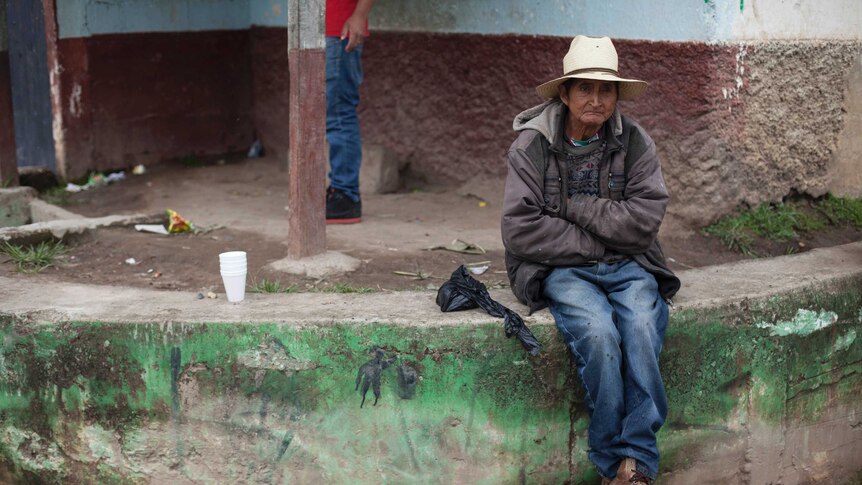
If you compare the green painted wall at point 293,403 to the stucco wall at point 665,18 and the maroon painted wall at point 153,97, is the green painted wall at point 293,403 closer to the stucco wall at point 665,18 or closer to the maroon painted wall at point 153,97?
the stucco wall at point 665,18

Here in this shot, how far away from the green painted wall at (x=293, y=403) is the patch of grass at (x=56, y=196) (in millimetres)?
2680

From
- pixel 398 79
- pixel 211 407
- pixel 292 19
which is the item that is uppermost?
pixel 292 19

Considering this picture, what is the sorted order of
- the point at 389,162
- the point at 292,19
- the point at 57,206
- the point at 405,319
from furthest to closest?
1. the point at 389,162
2. the point at 57,206
3. the point at 292,19
4. the point at 405,319

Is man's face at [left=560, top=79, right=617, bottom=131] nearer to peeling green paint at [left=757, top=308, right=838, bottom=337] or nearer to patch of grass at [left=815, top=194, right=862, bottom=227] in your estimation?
peeling green paint at [left=757, top=308, right=838, bottom=337]

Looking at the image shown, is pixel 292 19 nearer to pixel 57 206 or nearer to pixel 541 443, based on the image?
pixel 541 443

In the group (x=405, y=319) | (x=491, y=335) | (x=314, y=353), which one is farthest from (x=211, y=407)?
(x=491, y=335)

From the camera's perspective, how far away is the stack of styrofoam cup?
357 centimetres

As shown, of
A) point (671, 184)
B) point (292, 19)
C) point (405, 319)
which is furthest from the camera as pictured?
point (671, 184)

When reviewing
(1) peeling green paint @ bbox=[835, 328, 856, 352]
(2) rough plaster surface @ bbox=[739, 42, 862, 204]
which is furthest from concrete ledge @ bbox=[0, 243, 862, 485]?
(2) rough plaster surface @ bbox=[739, 42, 862, 204]

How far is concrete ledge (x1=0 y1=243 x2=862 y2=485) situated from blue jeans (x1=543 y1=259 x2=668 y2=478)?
134mm

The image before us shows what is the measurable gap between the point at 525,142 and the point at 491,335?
67 cm

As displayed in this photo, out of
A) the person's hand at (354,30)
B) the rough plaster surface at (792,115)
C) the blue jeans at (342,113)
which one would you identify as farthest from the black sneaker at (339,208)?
the rough plaster surface at (792,115)

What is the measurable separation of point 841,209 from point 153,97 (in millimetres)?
4462

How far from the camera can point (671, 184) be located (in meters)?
5.04
